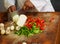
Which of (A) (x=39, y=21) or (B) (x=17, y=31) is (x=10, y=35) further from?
(A) (x=39, y=21)

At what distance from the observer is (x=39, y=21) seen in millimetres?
1215

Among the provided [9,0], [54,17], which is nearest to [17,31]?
[54,17]

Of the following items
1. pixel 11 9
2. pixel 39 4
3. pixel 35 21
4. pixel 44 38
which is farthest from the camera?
pixel 39 4

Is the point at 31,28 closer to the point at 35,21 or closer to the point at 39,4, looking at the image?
the point at 35,21

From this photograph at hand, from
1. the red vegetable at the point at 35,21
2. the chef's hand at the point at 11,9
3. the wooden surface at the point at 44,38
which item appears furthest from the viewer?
the chef's hand at the point at 11,9

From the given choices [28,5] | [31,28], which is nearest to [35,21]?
[31,28]

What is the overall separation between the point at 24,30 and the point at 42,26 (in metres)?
0.13

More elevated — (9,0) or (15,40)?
(9,0)

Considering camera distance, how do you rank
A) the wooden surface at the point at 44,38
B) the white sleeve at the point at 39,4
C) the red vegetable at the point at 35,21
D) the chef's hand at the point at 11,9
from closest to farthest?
the wooden surface at the point at 44,38, the red vegetable at the point at 35,21, the chef's hand at the point at 11,9, the white sleeve at the point at 39,4

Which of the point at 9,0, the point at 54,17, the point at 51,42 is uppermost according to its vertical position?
the point at 9,0

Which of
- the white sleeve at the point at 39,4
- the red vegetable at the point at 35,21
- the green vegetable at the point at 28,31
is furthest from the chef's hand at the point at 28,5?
the green vegetable at the point at 28,31

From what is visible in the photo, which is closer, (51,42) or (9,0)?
(51,42)

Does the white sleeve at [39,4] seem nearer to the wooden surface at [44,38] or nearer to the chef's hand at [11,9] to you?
the chef's hand at [11,9]

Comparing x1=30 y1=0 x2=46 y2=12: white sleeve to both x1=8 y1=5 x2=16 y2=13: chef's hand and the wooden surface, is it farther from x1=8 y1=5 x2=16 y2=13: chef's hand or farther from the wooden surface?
the wooden surface
